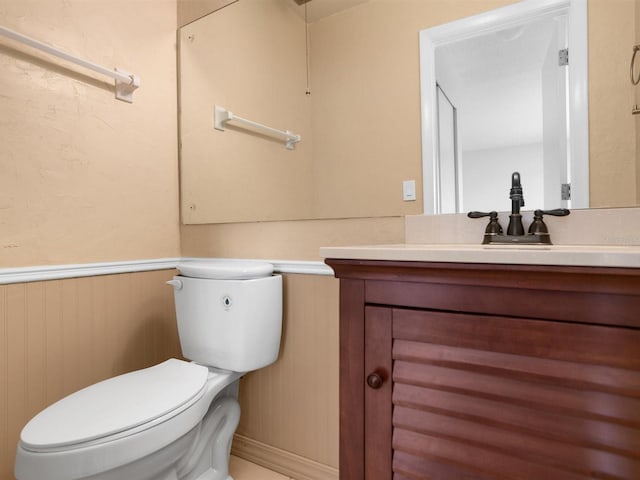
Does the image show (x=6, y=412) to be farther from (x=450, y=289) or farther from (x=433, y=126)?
(x=433, y=126)

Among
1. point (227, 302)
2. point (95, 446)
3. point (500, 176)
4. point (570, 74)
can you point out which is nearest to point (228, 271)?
point (227, 302)

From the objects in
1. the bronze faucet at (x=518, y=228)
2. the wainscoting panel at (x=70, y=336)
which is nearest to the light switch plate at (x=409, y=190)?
the bronze faucet at (x=518, y=228)

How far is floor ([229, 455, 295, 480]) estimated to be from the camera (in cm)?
140

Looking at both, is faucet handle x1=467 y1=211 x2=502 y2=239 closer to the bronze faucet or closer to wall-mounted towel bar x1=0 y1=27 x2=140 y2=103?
the bronze faucet

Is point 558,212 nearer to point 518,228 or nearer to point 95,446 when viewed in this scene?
point 518,228

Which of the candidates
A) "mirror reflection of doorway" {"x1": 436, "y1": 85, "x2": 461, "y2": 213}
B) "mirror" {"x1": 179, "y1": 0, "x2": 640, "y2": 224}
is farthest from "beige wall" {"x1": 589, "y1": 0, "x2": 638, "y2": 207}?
"mirror reflection of doorway" {"x1": 436, "y1": 85, "x2": 461, "y2": 213}

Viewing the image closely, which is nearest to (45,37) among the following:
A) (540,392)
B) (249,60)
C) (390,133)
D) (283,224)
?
(249,60)

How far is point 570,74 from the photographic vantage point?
0.99 m

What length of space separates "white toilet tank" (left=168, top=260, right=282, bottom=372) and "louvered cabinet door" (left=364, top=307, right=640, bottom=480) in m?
0.60

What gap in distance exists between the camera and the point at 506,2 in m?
1.08

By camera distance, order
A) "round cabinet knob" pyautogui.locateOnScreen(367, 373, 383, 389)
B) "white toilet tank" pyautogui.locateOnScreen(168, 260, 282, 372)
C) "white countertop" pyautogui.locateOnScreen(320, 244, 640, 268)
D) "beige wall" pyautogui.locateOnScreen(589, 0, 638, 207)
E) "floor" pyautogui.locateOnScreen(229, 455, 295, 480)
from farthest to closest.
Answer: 1. "floor" pyautogui.locateOnScreen(229, 455, 295, 480)
2. "white toilet tank" pyautogui.locateOnScreen(168, 260, 282, 372)
3. "beige wall" pyautogui.locateOnScreen(589, 0, 638, 207)
4. "round cabinet knob" pyautogui.locateOnScreen(367, 373, 383, 389)
5. "white countertop" pyautogui.locateOnScreen(320, 244, 640, 268)

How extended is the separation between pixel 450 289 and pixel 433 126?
69cm

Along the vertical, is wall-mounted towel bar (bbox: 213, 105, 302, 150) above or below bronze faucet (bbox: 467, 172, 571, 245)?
above

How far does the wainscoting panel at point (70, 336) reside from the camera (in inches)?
44.9
